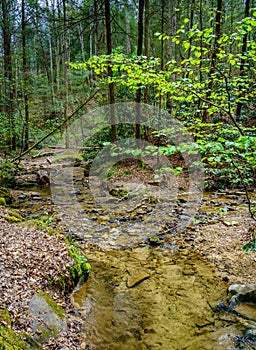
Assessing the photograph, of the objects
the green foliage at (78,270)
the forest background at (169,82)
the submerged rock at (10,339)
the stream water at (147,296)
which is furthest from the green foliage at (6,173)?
the submerged rock at (10,339)

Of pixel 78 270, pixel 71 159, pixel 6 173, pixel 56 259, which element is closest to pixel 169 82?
pixel 56 259

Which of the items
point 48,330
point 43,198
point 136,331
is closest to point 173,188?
point 43,198

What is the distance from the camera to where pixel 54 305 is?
361 centimetres

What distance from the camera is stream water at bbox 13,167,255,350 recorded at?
11.4 feet

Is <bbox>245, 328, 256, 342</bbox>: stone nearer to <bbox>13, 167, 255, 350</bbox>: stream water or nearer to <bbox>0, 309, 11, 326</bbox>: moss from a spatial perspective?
<bbox>13, 167, 255, 350</bbox>: stream water

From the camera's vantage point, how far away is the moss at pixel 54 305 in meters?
3.52

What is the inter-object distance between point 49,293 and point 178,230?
408 centimetres

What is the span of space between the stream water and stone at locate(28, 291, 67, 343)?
41 cm

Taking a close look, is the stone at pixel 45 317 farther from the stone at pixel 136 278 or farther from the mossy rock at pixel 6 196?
the mossy rock at pixel 6 196

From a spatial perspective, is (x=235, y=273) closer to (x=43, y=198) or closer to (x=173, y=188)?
(x=173, y=188)

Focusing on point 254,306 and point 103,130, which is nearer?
point 254,306

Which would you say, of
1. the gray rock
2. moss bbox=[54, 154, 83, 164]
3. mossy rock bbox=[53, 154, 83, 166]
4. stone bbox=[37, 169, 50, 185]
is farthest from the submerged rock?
moss bbox=[54, 154, 83, 164]

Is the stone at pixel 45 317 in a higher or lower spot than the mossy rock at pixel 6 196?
higher

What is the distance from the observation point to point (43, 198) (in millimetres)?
10148
